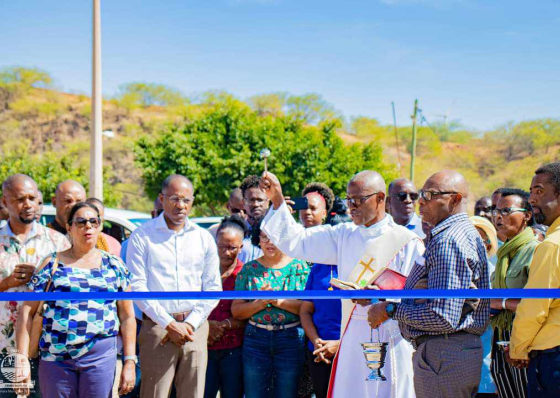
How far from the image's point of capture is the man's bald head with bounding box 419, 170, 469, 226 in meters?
3.82

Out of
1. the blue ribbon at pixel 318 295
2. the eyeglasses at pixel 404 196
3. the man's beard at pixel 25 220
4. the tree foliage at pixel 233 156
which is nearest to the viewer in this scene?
the blue ribbon at pixel 318 295

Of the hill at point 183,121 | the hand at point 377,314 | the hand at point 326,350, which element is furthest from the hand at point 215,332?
the hill at point 183,121

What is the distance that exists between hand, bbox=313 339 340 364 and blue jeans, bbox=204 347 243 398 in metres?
0.81

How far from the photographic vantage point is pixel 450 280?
356 cm

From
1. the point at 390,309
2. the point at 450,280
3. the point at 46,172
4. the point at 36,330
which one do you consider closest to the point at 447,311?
the point at 450,280

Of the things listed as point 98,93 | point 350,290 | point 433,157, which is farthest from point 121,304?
point 433,157

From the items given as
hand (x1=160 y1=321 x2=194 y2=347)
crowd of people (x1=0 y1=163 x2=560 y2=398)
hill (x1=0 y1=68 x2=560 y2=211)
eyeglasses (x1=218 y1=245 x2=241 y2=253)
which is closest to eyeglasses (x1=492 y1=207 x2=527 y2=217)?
crowd of people (x1=0 y1=163 x2=560 y2=398)

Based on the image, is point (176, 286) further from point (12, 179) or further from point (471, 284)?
point (471, 284)

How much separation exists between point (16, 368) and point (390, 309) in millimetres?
2805

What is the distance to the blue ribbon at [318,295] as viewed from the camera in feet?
11.3

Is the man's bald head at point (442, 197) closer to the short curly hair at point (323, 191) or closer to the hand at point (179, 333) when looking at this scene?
the hand at point (179, 333)

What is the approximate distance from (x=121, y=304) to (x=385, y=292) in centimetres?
209

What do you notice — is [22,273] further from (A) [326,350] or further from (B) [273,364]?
(A) [326,350]

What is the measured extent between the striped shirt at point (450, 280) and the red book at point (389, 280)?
0.70 ft
